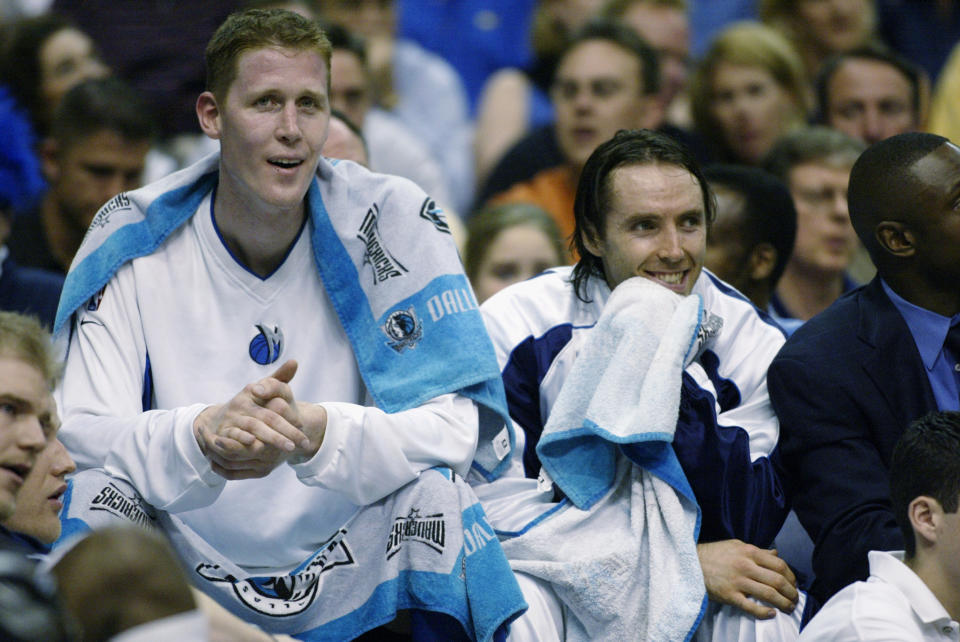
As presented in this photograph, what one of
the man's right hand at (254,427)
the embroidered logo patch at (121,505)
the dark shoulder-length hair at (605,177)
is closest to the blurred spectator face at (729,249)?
the dark shoulder-length hair at (605,177)

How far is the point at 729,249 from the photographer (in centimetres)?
→ 439

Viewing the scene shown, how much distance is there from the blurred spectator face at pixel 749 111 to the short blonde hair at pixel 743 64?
27mm

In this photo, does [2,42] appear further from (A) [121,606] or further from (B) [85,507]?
(A) [121,606]

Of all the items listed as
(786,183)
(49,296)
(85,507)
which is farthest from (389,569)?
(786,183)

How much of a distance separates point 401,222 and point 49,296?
133 cm

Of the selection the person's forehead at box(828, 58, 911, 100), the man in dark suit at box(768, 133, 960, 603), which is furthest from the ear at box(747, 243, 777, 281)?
the person's forehead at box(828, 58, 911, 100)

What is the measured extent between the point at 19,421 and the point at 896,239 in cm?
200

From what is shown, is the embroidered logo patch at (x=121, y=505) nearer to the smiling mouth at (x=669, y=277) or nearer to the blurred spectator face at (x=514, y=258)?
the smiling mouth at (x=669, y=277)

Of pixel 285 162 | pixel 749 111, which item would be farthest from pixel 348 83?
pixel 285 162

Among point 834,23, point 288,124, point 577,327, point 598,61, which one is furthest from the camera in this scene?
point 834,23

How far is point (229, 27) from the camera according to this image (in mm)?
3461

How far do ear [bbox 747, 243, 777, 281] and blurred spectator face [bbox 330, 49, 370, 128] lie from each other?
1.78 meters

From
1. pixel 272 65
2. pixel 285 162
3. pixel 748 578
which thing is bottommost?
pixel 748 578

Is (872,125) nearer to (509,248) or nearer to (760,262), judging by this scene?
(760,262)
